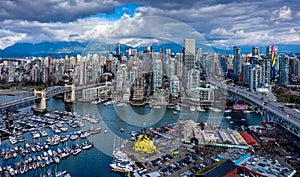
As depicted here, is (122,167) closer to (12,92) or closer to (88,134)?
(88,134)

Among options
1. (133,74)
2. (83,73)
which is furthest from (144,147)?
(83,73)

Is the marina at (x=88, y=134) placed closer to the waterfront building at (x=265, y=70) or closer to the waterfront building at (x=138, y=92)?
the waterfront building at (x=138, y=92)

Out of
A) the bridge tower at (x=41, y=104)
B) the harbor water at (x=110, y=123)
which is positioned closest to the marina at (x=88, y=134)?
the harbor water at (x=110, y=123)

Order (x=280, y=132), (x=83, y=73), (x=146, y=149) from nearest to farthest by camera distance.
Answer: (x=146, y=149)
(x=280, y=132)
(x=83, y=73)

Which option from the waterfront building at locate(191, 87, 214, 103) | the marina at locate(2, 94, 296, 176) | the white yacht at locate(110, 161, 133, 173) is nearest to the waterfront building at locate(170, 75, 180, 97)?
the waterfront building at locate(191, 87, 214, 103)

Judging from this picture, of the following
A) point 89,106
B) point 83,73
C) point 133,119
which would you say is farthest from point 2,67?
point 133,119

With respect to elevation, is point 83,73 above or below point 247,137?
above

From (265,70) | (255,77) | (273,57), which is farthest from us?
(273,57)

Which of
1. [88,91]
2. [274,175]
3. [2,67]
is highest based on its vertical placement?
[2,67]

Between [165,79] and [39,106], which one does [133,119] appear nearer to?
[39,106]
